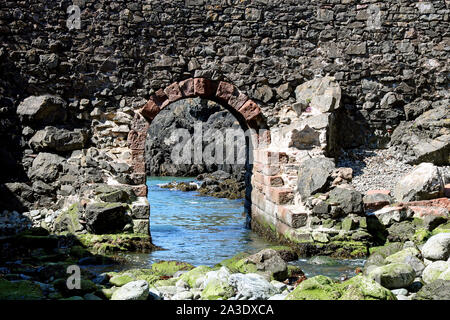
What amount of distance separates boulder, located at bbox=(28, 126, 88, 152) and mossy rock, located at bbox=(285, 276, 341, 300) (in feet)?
18.7

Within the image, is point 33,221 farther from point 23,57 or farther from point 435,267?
point 435,267

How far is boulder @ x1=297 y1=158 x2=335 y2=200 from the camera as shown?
28.1 feet

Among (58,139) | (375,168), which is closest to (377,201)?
(375,168)

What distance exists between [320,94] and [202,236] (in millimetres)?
3460

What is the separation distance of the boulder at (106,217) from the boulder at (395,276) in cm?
423

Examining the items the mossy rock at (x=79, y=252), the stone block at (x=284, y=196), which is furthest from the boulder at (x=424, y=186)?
the mossy rock at (x=79, y=252)

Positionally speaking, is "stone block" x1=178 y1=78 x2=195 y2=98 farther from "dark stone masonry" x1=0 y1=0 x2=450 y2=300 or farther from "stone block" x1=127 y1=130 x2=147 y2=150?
"stone block" x1=127 y1=130 x2=147 y2=150

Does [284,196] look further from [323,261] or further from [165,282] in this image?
[165,282]

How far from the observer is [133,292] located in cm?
499

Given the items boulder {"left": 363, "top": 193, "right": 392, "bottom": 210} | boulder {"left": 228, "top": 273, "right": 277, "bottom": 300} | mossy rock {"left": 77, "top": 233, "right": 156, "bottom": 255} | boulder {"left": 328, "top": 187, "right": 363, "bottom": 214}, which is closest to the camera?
boulder {"left": 228, "top": 273, "right": 277, "bottom": 300}

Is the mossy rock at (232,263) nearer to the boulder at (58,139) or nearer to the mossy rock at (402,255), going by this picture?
the mossy rock at (402,255)

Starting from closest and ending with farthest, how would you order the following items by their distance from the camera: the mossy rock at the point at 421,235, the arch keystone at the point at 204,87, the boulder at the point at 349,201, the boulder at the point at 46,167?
the mossy rock at the point at 421,235 → the boulder at the point at 349,201 → the boulder at the point at 46,167 → the arch keystone at the point at 204,87

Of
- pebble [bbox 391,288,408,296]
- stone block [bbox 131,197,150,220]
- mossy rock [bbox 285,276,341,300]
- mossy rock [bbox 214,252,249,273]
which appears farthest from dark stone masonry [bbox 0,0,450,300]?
mossy rock [bbox 285,276,341,300]

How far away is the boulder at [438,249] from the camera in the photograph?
6.27 metres
